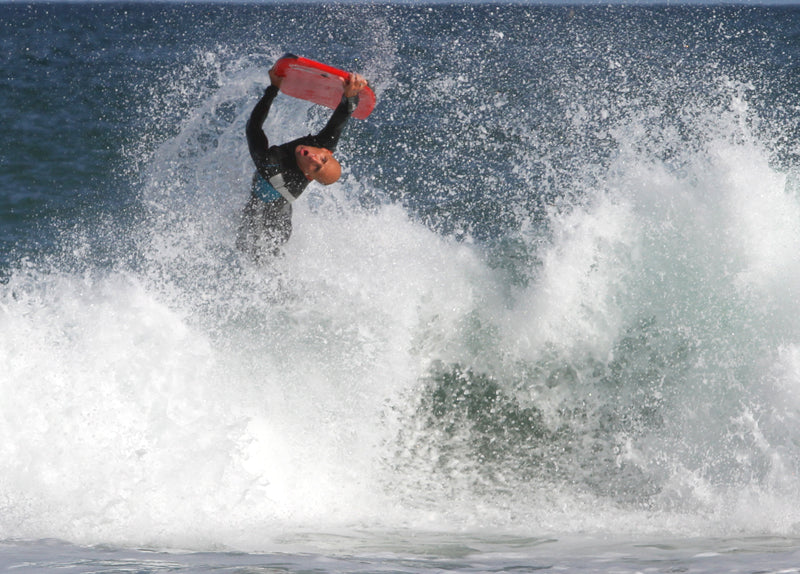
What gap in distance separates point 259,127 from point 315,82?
555mm

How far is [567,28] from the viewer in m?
30.5

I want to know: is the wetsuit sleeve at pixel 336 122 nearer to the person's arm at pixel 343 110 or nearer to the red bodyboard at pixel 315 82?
the person's arm at pixel 343 110

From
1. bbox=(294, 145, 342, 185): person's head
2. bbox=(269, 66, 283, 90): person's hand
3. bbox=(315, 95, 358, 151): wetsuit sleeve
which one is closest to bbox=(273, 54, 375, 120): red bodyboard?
bbox=(269, 66, 283, 90): person's hand

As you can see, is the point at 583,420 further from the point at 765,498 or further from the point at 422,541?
the point at 422,541

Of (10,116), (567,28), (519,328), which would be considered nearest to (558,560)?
(519,328)

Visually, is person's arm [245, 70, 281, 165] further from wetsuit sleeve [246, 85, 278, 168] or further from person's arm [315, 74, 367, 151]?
person's arm [315, 74, 367, 151]

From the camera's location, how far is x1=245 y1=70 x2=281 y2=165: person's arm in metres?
6.22

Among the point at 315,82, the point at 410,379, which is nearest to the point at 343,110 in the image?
the point at 315,82

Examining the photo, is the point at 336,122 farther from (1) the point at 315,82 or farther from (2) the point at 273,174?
(2) the point at 273,174

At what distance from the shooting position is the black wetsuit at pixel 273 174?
6.23 metres

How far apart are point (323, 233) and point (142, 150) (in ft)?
28.6

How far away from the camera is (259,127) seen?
246 inches

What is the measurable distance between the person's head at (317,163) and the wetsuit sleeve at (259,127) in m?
0.36

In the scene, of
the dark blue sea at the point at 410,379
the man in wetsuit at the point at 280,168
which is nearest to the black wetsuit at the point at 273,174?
the man in wetsuit at the point at 280,168
